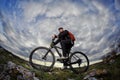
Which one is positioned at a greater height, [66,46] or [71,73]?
[66,46]

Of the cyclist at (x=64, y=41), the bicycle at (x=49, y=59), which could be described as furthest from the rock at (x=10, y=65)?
the cyclist at (x=64, y=41)

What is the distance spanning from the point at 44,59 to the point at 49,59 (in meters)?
0.27

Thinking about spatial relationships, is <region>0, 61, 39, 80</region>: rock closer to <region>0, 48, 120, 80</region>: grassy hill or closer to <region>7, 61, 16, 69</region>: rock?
<region>7, 61, 16, 69</region>: rock

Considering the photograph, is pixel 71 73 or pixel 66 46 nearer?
pixel 66 46

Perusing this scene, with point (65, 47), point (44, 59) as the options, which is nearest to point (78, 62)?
point (65, 47)

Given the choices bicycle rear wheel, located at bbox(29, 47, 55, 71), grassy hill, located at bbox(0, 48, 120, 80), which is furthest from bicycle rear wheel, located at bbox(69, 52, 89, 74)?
bicycle rear wheel, located at bbox(29, 47, 55, 71)

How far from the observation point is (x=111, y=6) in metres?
10.5

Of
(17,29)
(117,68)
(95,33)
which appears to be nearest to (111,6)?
(95,33)

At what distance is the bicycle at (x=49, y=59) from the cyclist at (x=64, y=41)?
12 cm

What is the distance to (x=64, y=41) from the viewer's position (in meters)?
10.8

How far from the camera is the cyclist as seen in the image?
34.8 ft

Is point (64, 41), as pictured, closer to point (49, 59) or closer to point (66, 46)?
point (66, 46)

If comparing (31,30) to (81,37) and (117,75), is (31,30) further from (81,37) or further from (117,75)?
(117,75)

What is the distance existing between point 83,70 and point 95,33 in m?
1.47
